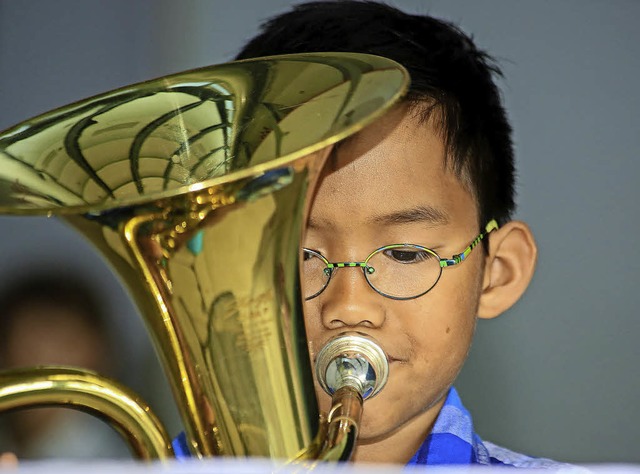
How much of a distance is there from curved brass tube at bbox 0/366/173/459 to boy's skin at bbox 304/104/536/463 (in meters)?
0.23

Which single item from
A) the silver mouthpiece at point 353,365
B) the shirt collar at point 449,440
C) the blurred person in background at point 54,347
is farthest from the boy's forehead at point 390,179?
the blurred person in background at point 54,347

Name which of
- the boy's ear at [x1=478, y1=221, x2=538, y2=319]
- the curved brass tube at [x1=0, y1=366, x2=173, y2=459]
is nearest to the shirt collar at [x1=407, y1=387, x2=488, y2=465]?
the boy's ear at [x1=478, y1=221, x2=538, y2=319]

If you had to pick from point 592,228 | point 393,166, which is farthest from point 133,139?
point 592,228

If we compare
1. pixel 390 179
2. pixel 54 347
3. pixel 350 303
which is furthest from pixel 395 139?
pixel 54 347

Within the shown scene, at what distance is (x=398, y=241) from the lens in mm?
963

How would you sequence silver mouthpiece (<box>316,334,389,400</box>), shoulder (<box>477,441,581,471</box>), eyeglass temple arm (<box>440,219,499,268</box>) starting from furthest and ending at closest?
1. shoulder (<box>477,441,581,471</box>)
2. eyeglass temple arm (<box>440,219,499,268</box>)
3. silver mouthpiece (<box>316,334,389,400</box>)

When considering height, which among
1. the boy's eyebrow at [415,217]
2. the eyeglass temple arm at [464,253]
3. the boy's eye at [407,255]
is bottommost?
the eyeglass temple arm at [464,253]

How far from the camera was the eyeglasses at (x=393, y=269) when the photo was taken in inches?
37.3

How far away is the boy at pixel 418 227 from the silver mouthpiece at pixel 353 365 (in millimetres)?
24

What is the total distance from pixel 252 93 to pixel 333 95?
0.09m

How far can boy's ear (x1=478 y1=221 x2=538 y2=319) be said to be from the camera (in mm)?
1117

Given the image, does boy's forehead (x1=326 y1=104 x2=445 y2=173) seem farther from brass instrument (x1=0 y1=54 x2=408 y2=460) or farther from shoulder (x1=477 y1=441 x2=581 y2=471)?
shoulder (x1=477 y1=441 x2=581 y2=471)

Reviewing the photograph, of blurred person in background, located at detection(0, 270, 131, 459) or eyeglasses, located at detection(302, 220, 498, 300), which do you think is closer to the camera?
eyeglasses, located at detection(302, 220, 498, 300)

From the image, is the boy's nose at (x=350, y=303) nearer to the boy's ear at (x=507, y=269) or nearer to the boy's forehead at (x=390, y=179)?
the boy's forehead at (x=390, y=179)
